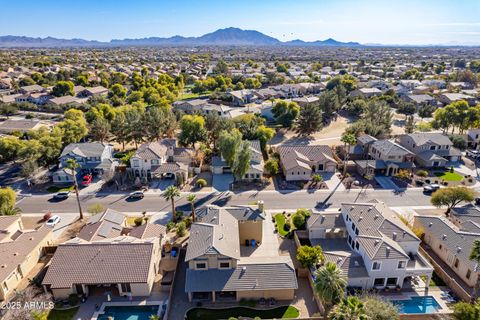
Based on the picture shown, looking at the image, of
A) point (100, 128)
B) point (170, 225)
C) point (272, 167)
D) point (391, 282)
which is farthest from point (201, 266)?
point (100, 128)

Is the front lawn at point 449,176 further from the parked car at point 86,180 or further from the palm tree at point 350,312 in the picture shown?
the parked car at point 86,180

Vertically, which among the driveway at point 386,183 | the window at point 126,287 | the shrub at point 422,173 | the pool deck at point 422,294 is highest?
the shrub at point 422,173

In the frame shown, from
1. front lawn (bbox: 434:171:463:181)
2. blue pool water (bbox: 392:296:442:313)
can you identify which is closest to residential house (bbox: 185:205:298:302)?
blue pool water (bbox: 392:296:442:313)

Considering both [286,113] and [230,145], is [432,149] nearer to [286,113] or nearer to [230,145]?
[286,113]

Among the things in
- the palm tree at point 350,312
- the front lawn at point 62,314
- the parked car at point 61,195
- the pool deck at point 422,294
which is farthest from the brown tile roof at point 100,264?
the pool deck at point 422,294

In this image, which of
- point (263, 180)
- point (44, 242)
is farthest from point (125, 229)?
point (263, 180)

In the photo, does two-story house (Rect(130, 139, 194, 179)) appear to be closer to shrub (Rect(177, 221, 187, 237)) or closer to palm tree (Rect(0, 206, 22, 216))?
shrub (Rect(177, 221, 187, 237))
